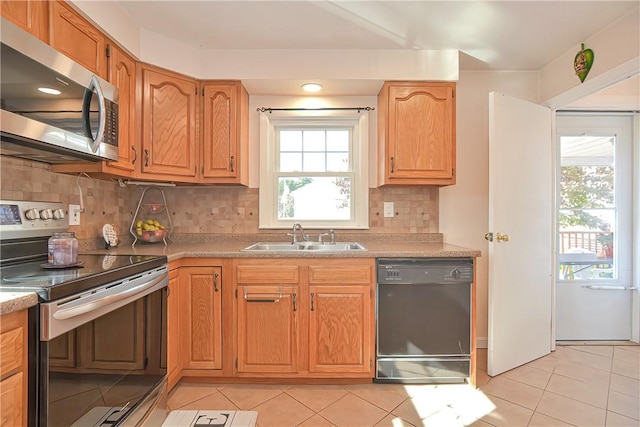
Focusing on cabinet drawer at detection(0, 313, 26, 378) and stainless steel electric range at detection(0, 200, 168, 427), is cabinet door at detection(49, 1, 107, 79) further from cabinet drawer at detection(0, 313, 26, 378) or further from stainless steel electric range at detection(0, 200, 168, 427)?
cabinet drawer at detection(0, 313, 26, 378)

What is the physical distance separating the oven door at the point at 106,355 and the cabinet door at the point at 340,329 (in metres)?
0.90

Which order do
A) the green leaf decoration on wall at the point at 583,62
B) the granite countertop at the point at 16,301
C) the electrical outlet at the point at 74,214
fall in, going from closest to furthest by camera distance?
the granite countertop at the point at 16,301, the electrical outlet at the point at 74,214, the green leaf decoration on wall at the point at 583,62

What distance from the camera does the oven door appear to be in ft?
3.57

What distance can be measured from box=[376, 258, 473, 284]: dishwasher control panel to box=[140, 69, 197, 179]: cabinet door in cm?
156

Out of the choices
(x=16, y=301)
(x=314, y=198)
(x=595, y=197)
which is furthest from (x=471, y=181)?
Result: (x=16, y=301)

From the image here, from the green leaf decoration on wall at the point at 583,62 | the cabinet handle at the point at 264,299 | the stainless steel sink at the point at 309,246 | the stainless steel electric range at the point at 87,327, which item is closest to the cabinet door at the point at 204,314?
the cabinet handle at the point at 264,299

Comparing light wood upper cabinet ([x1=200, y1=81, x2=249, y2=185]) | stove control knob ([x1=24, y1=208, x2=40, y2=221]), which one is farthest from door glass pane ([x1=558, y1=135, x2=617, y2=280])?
stove control knob ([x1=24, y1=208, x2=40, y2=221])

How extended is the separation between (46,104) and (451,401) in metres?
2.59

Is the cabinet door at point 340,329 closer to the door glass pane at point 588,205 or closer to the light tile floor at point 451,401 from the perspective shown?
the light tile floor at point 451,401

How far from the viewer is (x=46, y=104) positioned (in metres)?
1.34

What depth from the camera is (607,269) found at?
293 centimetres

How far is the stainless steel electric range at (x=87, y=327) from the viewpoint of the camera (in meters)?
1.07

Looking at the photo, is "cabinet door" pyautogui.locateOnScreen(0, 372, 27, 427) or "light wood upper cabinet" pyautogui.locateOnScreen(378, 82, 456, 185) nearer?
"cabinet door" pyautogui.locateOnScreen(0, 372, 27, 427)

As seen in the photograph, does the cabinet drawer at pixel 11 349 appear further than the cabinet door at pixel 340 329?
No
